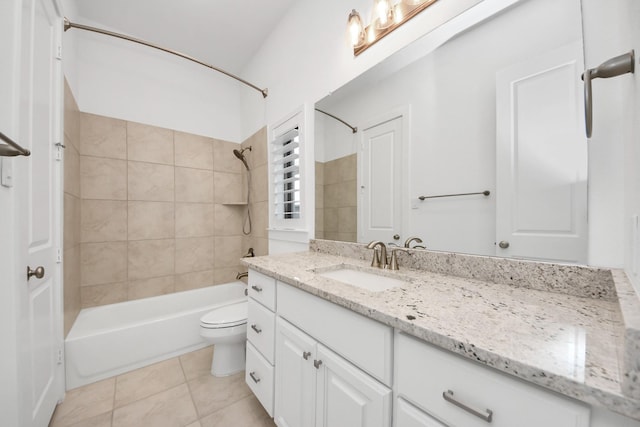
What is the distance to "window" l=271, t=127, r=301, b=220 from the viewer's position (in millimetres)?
1828

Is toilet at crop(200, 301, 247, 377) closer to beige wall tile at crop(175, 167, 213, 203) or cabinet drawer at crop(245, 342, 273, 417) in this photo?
cabinet drawer at crop(245, 342, 273, 417)

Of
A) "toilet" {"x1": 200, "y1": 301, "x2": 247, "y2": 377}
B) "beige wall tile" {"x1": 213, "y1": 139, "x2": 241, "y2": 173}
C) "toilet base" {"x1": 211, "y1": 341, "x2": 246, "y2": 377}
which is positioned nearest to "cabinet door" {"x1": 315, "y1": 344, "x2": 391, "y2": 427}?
"toilet" {"x1": 200, "y1": 301, "x2": 247, "y2": 377}

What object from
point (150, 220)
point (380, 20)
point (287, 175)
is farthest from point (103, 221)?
point (380, 20)

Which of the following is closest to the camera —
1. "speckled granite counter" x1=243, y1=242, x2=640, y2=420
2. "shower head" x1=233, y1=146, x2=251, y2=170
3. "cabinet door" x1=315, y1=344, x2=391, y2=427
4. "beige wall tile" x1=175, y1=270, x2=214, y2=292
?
"speckled granite counter" x1=243, y1=242, x2=640, y2=420

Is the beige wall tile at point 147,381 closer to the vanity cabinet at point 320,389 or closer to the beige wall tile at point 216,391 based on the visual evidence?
the beige wall tile at point 216,391

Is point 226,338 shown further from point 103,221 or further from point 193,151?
point 193,151

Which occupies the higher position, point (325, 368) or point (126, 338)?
point (325, 368)

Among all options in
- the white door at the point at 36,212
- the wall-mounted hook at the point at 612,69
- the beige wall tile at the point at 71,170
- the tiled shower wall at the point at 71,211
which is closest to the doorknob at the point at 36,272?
the white door at the point at 36,212

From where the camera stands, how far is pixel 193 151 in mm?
2510

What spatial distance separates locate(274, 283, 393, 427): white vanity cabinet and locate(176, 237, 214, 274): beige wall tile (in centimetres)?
179

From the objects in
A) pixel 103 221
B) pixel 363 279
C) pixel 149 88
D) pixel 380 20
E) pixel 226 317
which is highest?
pixel 149 88

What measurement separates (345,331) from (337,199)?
946mm

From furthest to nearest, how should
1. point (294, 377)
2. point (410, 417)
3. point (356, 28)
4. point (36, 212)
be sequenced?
point (356, 28), point (36, 212), point (294, 377), point (410, 417)

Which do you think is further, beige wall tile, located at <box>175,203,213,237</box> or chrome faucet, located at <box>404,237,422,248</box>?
beige wall tile, located at <box>175,203,213,237</box>
